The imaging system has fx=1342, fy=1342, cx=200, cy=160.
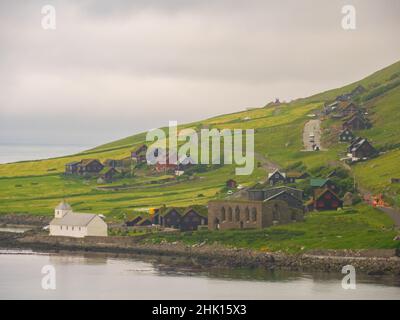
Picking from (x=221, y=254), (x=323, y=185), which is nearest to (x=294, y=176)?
(x=323, y=185)

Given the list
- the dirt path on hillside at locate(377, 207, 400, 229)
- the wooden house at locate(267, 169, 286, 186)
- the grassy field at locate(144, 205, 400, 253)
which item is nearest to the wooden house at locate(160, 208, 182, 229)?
the grassy field at locate(144, 205, 400, 253)

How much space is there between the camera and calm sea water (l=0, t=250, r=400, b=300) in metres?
104

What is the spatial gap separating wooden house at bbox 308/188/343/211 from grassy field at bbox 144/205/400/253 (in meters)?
3.53

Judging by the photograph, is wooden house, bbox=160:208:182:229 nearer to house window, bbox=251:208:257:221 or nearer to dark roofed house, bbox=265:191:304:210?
house window, bbox=251:208:257:221

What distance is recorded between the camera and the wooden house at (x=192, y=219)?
149 m

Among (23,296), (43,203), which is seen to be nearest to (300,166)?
(43,203)

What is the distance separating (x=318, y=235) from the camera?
133m

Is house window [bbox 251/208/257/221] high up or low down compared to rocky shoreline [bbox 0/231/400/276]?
up

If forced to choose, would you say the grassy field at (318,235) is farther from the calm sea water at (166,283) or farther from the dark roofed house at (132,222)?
the dark roofed house at (132,222)

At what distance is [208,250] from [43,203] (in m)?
61.2

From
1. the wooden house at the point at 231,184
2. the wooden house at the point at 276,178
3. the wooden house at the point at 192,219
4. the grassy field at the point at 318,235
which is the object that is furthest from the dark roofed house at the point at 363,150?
the wooden house at the point at 192,219

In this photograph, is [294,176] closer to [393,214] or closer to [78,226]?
[393,214]

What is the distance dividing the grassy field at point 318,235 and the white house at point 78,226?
824cm
